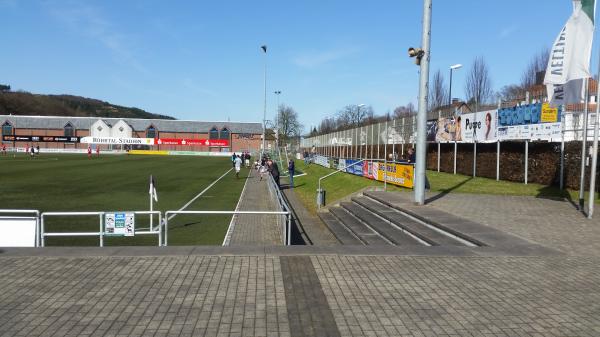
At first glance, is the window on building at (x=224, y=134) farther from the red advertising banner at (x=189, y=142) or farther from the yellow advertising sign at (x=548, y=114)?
the yellow advertising sign at (x=548, y=114)

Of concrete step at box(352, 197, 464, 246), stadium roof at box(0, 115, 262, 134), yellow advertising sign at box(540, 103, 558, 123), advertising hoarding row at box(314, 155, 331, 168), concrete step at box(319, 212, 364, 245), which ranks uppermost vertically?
stadium roof at box(0, 115, 262, 134)

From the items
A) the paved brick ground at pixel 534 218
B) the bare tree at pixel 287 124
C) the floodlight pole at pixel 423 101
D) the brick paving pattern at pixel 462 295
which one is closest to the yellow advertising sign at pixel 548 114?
the paved brick ground at pixel 534 218

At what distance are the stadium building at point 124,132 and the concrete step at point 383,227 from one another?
97163 millimetres

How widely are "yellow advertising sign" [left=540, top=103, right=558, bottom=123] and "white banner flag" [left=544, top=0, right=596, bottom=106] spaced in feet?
19.8

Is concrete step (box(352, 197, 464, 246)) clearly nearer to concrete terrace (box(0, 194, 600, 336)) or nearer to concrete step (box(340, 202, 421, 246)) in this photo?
concrete step (box(340, 202, 421, 246))

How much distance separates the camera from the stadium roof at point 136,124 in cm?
11175

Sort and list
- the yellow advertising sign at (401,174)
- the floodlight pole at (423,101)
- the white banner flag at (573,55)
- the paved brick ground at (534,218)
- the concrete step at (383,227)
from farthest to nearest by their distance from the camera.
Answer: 1. the yellow advertising sign at (401,174)
2. the floodlight pole at (423,101)
3. the white banner flag at (573,55)
4. the concrete step at (383,227)
5. the paved brick ground at (534,218)

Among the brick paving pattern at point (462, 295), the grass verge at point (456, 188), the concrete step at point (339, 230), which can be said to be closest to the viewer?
the brick paving pattern at point (462, 295)

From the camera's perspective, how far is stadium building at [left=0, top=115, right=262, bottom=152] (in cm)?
10819

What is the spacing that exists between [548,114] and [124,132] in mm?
105002

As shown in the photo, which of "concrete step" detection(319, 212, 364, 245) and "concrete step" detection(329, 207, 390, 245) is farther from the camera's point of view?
"concrete step" detection(319, 212, 364, 245)

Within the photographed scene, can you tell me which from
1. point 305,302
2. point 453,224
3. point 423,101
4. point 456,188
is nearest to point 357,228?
point 453,224

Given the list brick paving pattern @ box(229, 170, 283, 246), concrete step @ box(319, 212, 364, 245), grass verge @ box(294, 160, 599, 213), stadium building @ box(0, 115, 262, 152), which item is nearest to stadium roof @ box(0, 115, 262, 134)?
stadium building @ box(0, 115, 262, 152)

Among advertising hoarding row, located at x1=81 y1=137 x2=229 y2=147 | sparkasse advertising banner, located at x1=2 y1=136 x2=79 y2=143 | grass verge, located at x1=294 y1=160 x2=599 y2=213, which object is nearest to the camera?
grass verge, located at x1=294 y1=160 x2=599 y2=213
